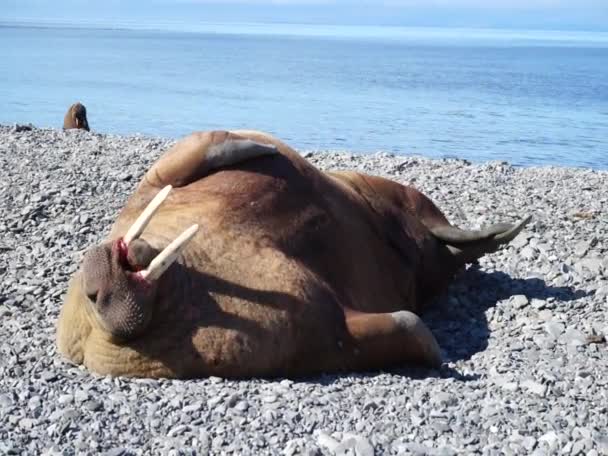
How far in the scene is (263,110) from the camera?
84.1 ft

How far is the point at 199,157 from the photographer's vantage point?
5535 mm

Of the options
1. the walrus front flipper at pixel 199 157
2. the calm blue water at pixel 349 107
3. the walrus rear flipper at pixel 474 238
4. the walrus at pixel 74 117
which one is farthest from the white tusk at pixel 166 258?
the calm blue water at pixel 349 107

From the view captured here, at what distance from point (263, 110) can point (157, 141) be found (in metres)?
13.3

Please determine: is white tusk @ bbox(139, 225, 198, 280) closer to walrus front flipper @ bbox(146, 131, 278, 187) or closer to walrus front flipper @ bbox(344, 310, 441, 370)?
walrus front flipper @ bbox(344, 310, 441, 370)

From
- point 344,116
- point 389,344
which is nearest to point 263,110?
point 344,116

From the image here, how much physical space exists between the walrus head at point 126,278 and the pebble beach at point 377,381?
32 centimetres

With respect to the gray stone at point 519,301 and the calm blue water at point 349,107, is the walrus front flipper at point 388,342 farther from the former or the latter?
the calm blue water at point 349,107

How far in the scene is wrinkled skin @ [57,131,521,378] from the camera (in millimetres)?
4555

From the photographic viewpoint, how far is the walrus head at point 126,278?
431 cm

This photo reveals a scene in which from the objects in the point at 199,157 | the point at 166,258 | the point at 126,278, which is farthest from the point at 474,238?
the point at 126,278

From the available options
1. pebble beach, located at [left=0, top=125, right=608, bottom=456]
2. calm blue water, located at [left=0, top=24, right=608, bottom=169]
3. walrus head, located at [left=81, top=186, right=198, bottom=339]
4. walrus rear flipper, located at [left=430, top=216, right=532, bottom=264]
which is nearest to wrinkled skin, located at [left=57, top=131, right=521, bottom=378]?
walrus head, located at [left=81, top=186, right=198, bottom=339]

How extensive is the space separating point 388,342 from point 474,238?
1.84 m

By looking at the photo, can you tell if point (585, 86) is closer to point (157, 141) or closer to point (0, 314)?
point (157, 141)

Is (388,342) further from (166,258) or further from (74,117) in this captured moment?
(74,117)
